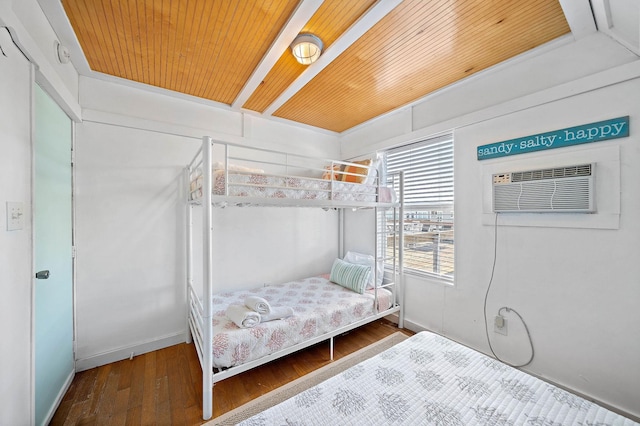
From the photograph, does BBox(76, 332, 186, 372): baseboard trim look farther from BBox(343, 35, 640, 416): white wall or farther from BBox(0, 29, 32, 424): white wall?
BBox(343, 35, 640, 416): white wall

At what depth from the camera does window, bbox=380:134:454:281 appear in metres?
2.48

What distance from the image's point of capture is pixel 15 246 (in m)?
1.15

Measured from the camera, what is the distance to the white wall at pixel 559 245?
1.51 metres

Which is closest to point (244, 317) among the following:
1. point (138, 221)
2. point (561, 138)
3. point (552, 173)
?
point (138, 221)

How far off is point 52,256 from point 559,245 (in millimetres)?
3624

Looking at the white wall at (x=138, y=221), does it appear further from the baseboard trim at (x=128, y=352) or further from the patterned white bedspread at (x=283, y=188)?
the patterned white bedspread at (x=283, y=188)

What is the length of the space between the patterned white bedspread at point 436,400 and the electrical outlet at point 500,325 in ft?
2.71

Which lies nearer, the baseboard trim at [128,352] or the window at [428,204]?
the baseboard trim at [128,352]

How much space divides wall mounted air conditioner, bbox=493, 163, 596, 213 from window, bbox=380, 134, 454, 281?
0.51m

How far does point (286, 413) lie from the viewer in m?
1.03

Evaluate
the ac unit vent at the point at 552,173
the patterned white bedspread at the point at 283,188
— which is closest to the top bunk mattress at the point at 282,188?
the patterned white bedspread at the point at 283,188

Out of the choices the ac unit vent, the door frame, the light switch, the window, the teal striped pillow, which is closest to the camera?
the light switch

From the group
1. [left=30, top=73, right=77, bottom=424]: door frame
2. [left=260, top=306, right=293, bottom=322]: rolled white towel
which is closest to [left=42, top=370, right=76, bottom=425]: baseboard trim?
[left=30, top=73, right=77, bottom=424]: door frame

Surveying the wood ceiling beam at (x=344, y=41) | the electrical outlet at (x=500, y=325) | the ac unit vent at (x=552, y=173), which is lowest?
the electrical outlet at (x=500, y=325)
